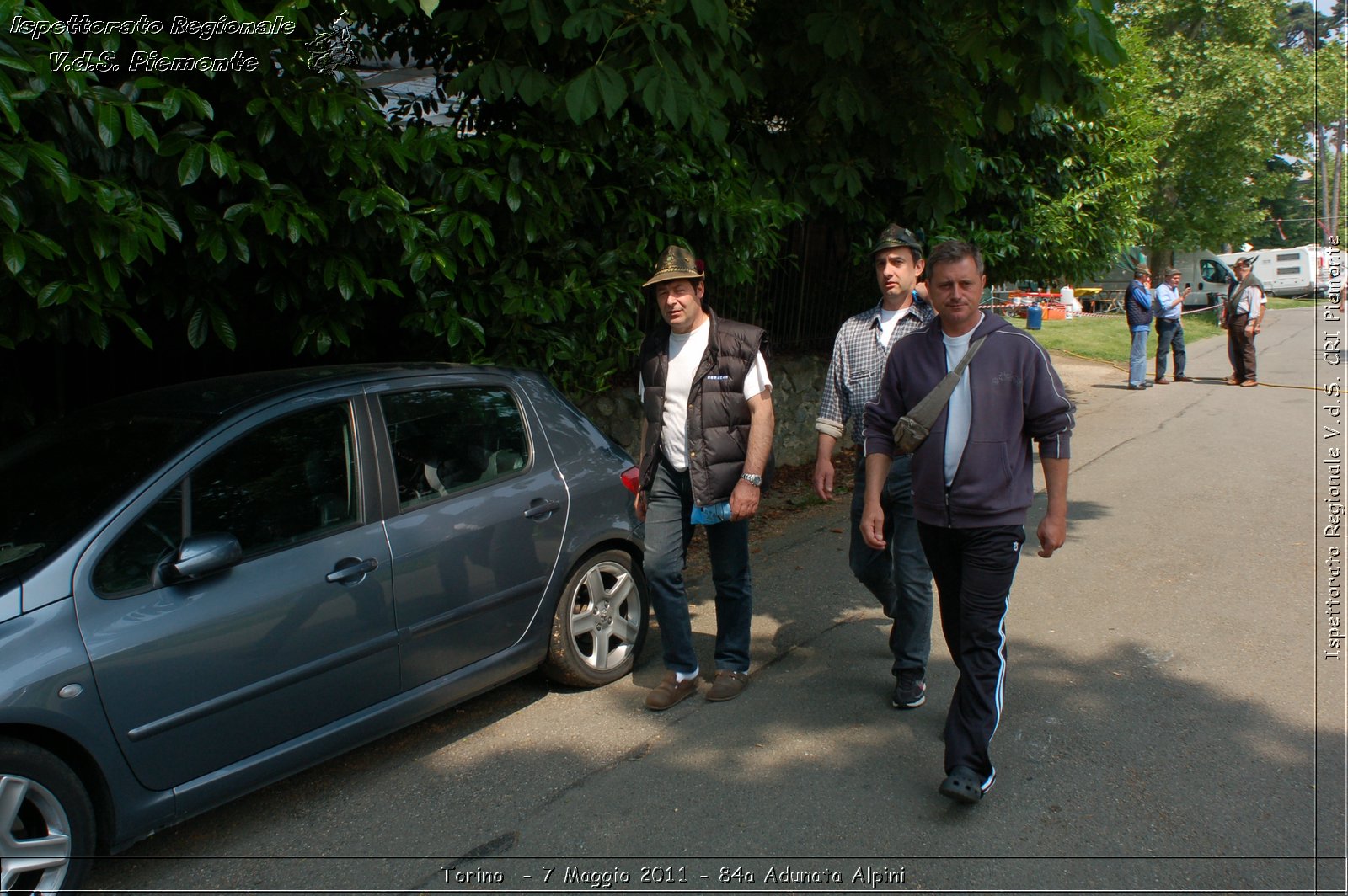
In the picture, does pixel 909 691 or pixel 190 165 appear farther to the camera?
pixel 909 691

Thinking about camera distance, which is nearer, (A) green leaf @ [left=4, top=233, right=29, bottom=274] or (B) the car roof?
(A) green leaf @ [left=4, top=233, right=29, bottom=274]

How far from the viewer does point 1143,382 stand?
16.5 metres

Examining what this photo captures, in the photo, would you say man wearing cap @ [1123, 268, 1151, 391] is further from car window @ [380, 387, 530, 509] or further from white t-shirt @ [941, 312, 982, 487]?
car window @ [380, 387, 530, 509]

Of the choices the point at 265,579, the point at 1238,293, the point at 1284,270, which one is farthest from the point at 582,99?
the point at 1284,270

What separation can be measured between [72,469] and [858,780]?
3050 mm

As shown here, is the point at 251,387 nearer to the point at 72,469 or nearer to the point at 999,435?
the point at 72,469

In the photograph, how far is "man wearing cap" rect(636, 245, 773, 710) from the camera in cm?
445

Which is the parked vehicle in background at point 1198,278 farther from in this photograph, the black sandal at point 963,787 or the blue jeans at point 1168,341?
the black sandal at point 963,787

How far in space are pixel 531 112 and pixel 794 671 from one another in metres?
3.50

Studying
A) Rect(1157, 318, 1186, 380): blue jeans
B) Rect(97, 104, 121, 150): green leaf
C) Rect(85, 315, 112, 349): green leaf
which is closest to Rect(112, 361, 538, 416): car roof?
Rect(85, 315, 112, 349): green leaf

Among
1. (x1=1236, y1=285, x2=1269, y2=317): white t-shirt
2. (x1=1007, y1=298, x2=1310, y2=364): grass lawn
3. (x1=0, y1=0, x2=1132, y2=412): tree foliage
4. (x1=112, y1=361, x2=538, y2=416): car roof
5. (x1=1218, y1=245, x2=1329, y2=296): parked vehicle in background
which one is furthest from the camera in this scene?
(x1=1218, y1=245, x2=1329, y2=296): parked vehicle in background

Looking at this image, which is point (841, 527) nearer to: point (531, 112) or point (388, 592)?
point (531, 112)

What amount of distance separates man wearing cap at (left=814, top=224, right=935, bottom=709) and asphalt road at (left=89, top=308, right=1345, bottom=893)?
0.32m

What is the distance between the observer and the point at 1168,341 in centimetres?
1708
